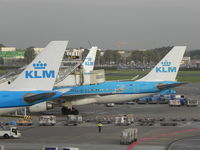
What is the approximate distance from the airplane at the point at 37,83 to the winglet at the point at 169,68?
30.6 m

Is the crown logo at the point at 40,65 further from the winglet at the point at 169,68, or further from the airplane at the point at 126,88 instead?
the winglet at the point at 169,68

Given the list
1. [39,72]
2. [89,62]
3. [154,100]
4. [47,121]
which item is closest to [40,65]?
[39,72]

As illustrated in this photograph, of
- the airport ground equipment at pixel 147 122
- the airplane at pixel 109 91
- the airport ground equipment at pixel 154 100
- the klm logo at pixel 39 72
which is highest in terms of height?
the klm logo at pixel 39 72

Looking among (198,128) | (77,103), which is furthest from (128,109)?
(198,128)

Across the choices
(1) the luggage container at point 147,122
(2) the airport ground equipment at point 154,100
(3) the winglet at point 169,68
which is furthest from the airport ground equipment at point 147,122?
(2) the airport ground equipment at point 154,100

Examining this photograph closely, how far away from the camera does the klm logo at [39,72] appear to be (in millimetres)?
37188

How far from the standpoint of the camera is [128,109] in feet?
227

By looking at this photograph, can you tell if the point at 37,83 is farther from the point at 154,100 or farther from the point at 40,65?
the point at 154,100

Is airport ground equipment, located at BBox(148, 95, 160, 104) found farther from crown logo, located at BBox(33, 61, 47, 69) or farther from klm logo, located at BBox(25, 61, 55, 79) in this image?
crown logo, located at BBox(33, 61, 47, 69)

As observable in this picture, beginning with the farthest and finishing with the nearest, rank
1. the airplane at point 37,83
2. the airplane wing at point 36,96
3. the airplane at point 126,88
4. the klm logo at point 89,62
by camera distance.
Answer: the klm logo at point 89,62
the airplane at point 126,88
the airplane at point 37,83
the airplane wing at point 36,96

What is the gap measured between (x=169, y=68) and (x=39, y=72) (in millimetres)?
32700

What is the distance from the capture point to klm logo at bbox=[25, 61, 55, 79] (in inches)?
1464

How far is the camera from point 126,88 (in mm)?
63688

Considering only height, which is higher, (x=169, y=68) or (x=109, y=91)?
(x=169, y=68)
